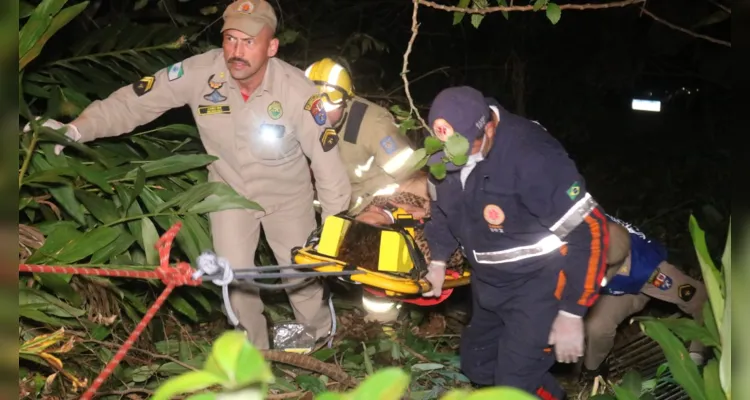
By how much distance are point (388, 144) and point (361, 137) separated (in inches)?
7.0

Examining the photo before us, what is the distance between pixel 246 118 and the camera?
349 cm

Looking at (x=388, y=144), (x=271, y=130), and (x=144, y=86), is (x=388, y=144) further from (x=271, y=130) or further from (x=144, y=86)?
(x=144, y=86)

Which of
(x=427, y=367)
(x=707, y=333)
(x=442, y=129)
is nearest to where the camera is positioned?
(x=707, y=333)

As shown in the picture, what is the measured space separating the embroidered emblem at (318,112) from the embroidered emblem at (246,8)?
52cm

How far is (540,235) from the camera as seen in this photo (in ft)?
10.2

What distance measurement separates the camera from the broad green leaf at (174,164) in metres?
3.22

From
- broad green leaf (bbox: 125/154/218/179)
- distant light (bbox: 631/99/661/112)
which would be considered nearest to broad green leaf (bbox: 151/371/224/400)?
broad green leaf (bbox: 125/154/218/179)

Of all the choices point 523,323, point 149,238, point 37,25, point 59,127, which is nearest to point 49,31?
point 37,25

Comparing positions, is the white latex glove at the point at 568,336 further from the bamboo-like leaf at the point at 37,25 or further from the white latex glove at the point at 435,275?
the bamboo-like leaf at the point at 37,25

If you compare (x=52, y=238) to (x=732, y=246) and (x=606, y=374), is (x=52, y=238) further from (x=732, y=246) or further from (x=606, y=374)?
(x=606, y=374)

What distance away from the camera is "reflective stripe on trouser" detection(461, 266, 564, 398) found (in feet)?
10.4

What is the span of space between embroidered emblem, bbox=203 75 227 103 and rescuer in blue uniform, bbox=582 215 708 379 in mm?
1989

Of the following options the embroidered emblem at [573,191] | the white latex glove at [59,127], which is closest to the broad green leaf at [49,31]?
the white latex glove at [59,127]

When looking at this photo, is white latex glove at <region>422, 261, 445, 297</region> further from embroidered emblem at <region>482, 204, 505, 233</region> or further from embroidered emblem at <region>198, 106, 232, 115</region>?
embroidered emblem at <region>198, 106, 232, 115</region>
